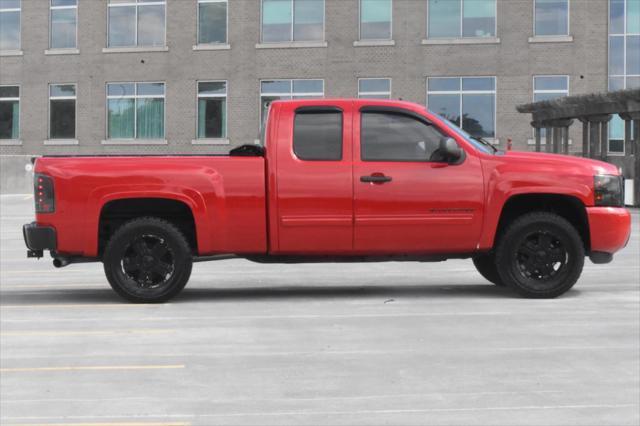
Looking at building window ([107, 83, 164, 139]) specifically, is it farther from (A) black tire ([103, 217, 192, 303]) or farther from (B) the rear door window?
(A) black tire ([103, 217, 192, 303])

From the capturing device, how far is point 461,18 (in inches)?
1710

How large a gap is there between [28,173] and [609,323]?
1410 inches

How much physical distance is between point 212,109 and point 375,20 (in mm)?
7966

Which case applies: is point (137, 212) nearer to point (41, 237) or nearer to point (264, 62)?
point (41, 237)

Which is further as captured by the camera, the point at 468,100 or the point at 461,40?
the point at 468,100

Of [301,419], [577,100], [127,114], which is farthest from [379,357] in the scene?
[127,114]

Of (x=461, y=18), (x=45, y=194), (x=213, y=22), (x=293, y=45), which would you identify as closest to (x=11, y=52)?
(x=213, y=22)

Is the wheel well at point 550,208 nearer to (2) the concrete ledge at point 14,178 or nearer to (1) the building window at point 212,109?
(2) the concrete ledge at point 14,178

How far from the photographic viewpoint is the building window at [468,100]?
43219 millimetres

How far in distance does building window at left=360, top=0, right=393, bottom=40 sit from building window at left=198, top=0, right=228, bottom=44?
6.01m

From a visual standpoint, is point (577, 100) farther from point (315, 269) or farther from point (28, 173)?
point (28, 173)

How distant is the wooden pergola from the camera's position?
28.4 meters

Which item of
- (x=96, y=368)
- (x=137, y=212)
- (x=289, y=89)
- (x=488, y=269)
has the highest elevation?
(x=289, y=89)

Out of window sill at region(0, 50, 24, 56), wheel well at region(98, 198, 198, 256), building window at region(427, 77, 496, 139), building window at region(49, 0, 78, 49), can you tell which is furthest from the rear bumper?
window sill at region(0, 50, 24, 56)
